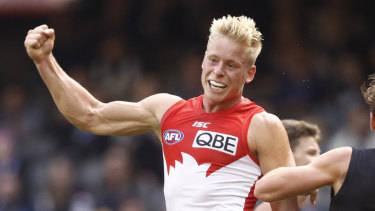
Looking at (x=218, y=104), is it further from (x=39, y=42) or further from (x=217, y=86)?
(x=39, y=42)

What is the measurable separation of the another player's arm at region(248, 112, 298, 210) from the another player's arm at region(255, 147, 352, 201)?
0.99ft

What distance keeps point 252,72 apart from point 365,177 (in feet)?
3.96

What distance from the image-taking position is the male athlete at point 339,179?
12.7ft

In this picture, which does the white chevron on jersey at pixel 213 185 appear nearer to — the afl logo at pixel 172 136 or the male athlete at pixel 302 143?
the afl logo at pixel 172 136

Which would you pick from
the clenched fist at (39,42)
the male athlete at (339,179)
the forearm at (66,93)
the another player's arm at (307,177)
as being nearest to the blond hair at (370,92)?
the male athlete at (339,179)

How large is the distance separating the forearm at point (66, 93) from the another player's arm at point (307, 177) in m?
1.45

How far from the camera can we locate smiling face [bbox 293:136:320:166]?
17.8 feet

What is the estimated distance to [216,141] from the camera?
460 centimetres

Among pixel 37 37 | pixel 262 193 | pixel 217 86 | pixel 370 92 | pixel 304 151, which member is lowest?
pixel 262 193

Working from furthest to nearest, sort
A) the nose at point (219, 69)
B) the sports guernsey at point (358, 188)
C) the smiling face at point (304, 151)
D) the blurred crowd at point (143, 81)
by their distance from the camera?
1. the blurred crowd at point (143, 81)
2. the smiling face at point (304, 151)
3. the nose at point (219, 69)
4. the sports guernsey at point (358, 188)

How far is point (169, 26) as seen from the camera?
11109 mm

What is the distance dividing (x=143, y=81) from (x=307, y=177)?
657 cm

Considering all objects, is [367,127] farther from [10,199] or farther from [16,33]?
[16,33]

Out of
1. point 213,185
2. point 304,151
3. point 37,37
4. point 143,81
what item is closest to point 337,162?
point 213,185
